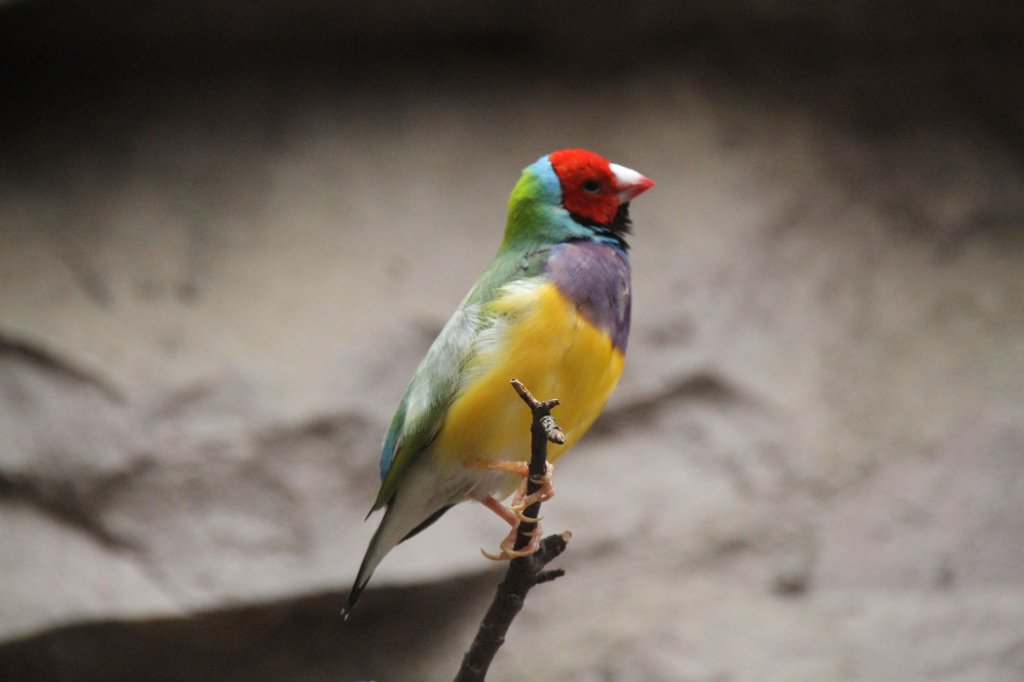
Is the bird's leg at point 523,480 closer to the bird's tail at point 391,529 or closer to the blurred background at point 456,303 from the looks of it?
the bird's tail at point 391,529

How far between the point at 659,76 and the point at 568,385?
81.2 inches

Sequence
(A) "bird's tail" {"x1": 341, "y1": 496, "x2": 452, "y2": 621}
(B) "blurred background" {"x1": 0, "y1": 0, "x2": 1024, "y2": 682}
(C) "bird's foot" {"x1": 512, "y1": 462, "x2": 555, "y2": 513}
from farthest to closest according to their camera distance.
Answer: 1. (B) "blurred background" {"x1": 0, "y1": 0, "x2": 1024, "y2": 682}
2. (A) "bird's tail" {"x1": 341, "y1": 496, "x2": 452, "y2": 621}
3. (C) "bird's foot" {"x1": 512, "y1": 462, "x2": 555, "y2": 513}

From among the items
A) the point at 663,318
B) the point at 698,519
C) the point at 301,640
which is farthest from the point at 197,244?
the point at 698,519

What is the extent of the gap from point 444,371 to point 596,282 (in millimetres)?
334

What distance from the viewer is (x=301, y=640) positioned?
333cm

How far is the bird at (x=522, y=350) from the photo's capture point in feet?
6.82

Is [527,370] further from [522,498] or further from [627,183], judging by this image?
[627,183]

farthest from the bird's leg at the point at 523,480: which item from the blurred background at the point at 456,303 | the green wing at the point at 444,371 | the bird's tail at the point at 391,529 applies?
the blurred background at the point at 456,303

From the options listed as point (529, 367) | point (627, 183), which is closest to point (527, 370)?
point (529, 367)

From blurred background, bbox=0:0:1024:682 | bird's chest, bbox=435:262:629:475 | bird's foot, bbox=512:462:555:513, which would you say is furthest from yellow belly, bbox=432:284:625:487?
blurred background, bbox=0:0:1024:682

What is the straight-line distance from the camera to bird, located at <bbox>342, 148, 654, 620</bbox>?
2.08m

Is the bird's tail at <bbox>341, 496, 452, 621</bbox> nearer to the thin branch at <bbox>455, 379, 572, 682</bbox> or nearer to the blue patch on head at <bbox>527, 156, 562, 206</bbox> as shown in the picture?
the thin branch at <bbox>455, 379, 572, 682</bbox>

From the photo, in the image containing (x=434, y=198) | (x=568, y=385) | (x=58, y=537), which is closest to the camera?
(x=568, y=385)

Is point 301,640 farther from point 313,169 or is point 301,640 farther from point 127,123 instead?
point 127,123
